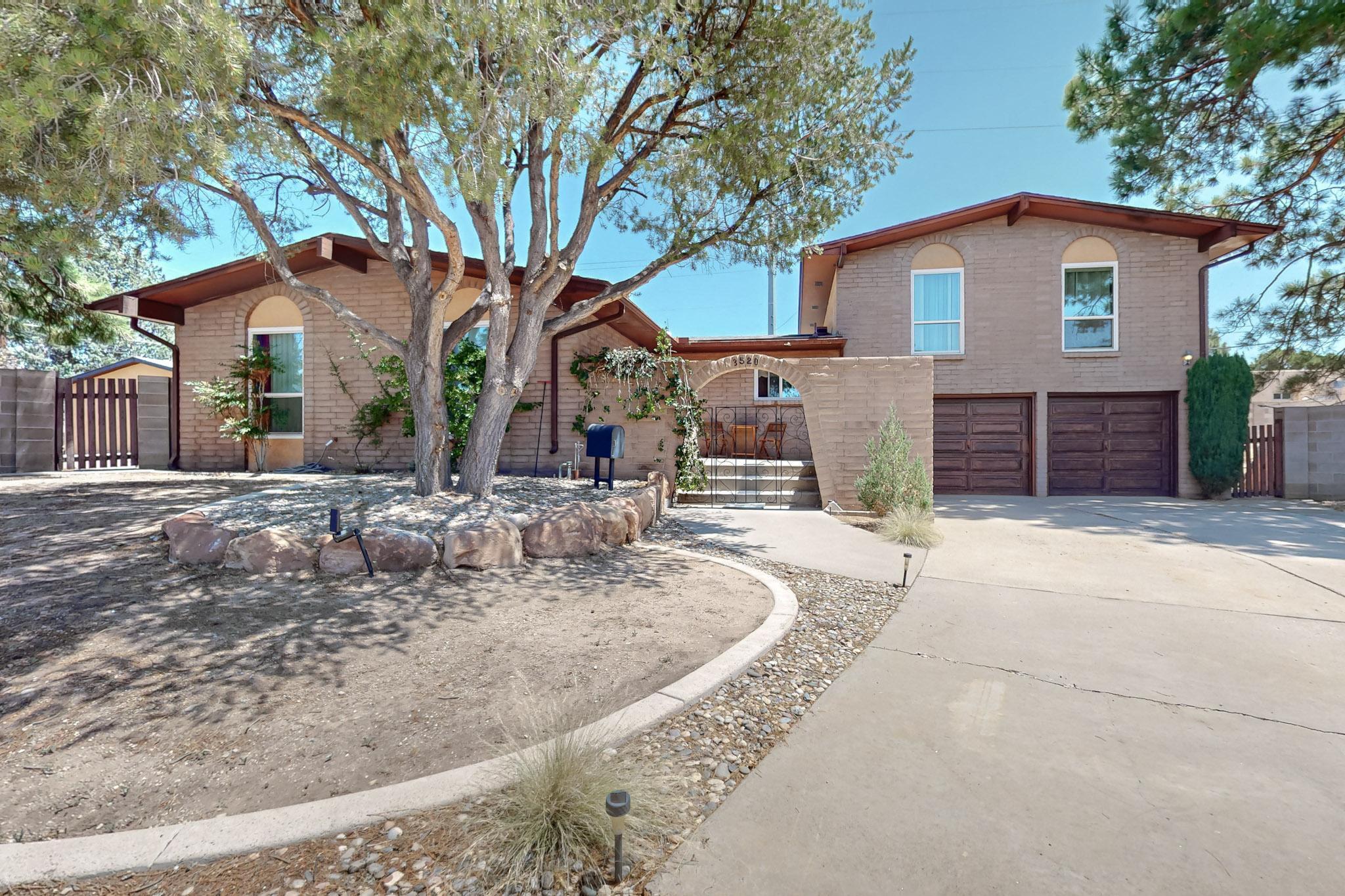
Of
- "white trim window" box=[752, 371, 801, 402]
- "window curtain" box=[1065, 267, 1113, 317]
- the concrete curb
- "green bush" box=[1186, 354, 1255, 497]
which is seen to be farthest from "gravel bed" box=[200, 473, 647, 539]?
"green bush" box=[1186, 354, 1255, 497]

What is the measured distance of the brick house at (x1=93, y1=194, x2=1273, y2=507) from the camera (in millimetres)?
9945

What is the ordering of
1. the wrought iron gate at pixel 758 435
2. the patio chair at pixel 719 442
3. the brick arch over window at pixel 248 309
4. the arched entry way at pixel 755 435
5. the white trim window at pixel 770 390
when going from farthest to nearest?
the white trim window at pixel 770 390 → the patio chair at pixel 719 442 → the wrought iron gate at pixel 758 435 → the brick arch over window at pixel 248 309 → the arched entry way at pixel 755 435

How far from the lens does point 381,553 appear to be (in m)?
4.37

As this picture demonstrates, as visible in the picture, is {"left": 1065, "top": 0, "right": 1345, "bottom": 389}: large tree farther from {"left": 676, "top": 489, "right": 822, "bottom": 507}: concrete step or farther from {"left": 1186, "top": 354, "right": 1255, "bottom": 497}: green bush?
{"left": 676, "top": 489, "right": 822, "bottom": 507}: concrete step

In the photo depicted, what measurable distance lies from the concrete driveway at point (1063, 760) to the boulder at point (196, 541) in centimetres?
443

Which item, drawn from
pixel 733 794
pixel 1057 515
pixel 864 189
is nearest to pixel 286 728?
pixel 733 794

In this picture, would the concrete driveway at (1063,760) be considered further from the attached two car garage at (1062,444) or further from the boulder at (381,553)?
the attached two car garage at (1062,444)

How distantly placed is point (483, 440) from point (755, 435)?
21.8 ft

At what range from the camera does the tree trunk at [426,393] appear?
585 cm

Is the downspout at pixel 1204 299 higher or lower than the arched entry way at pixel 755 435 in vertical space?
higher

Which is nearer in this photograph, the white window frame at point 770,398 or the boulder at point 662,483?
the boulder at point 662,483

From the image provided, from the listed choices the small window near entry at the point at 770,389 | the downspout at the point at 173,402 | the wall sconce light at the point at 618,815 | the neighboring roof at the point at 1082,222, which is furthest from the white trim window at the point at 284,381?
the wall sconce light at the point at 618,815

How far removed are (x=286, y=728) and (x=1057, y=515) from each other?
31.7 ft

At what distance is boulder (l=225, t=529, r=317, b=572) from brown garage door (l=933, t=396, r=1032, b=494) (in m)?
10.9
